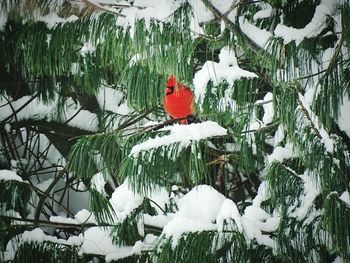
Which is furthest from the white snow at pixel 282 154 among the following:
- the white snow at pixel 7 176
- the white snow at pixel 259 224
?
the white snow at pixel 7 176

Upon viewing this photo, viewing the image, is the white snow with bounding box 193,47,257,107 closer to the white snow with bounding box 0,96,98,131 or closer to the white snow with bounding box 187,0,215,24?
the white snow with bounding box 187,0,215,24

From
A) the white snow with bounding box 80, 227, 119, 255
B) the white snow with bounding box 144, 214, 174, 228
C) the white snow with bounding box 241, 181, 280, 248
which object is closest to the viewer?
the white snow with bounding box 241, 181, 280, 248

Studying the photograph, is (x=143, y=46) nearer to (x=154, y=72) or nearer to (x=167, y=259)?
(x=154, y=72)

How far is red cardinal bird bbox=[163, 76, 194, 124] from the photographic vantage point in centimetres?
160

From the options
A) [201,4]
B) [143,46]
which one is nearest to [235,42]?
[201,4]

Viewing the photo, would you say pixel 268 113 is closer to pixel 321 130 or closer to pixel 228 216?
pixel 321 130

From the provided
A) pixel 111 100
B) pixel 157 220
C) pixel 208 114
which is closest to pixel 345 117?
pixel 208 114

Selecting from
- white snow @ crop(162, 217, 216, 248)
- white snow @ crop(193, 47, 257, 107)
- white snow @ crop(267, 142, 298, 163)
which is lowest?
white snow @ crop(162, 217, 216, 248)

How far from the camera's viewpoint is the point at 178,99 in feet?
5.32

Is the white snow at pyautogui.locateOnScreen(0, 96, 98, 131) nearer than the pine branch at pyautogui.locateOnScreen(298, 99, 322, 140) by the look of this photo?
No

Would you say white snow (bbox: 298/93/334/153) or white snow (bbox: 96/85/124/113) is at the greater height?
white snow (bbox: 96/85/124/113)

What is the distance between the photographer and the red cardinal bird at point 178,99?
5.26ft

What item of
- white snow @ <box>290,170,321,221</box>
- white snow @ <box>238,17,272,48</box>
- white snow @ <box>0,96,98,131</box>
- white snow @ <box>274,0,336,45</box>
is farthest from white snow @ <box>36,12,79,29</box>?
white snow @ <box>0,96,98,131</box>

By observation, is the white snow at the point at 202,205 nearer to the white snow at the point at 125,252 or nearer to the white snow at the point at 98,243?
the white snow at the point at 125,252
